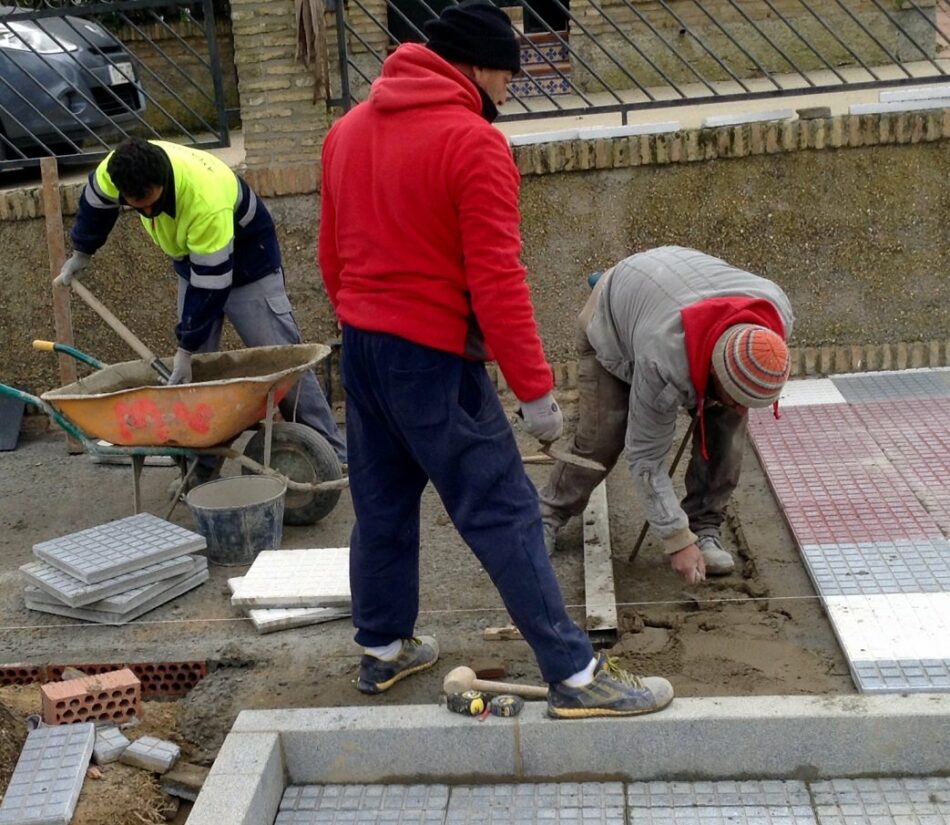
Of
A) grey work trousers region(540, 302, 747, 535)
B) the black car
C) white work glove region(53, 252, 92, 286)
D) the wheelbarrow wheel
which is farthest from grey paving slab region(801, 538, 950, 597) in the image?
the black car

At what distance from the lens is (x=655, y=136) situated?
280 inches

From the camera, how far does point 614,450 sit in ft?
16.4

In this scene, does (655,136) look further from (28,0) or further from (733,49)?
(28,0)

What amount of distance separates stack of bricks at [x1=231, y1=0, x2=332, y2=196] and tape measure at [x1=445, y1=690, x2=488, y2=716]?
4273 mm

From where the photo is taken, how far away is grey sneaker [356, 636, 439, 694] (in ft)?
13.4

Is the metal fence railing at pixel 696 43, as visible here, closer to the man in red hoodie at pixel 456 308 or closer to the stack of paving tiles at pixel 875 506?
the stack of paving tiles at pixel 875 506

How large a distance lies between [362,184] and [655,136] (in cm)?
395

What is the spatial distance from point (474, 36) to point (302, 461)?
285 cm

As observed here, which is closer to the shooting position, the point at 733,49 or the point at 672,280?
the point at 672,280

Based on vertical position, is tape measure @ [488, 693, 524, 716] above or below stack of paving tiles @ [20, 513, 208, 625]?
above

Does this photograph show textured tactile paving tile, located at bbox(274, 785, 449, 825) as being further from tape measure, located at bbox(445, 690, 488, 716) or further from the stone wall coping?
the stone wall coping

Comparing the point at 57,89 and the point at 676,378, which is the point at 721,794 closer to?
the point at 676,378

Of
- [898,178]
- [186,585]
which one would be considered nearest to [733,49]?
[898,178]

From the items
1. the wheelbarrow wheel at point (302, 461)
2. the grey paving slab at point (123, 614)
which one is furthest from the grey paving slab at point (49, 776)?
the wheelbarrow wheel at point (302, 461)
